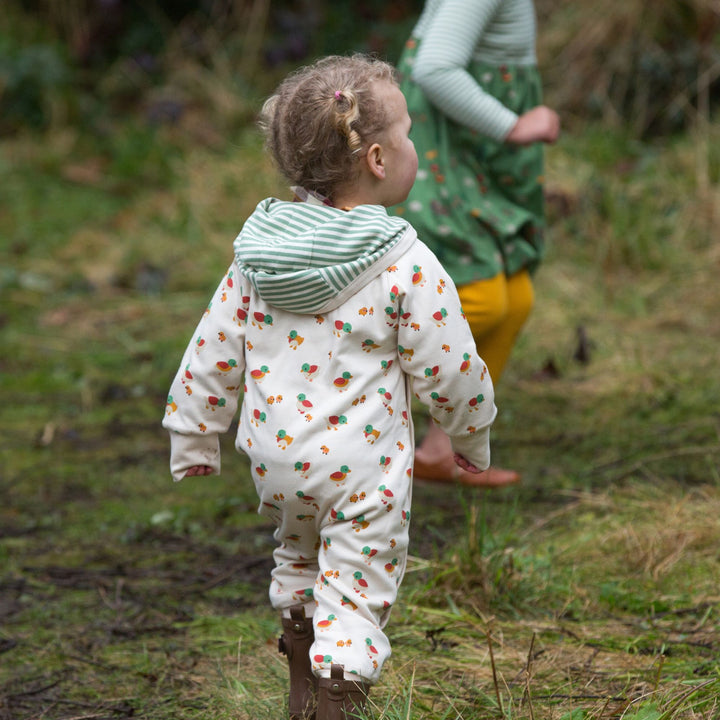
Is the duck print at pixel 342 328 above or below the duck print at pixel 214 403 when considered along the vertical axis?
above

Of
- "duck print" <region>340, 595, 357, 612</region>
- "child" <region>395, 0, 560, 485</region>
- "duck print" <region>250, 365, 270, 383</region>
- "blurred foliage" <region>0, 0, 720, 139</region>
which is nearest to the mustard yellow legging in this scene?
"child" <region>395, 0, 560, 485</region>

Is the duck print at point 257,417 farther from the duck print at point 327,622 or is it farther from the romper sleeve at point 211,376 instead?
the duck print at point 327,622

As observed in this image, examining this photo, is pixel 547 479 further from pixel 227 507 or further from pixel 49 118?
pixel 49 118

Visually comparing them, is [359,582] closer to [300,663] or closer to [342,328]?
[300,663]

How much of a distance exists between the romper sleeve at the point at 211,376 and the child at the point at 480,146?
4.01 ft

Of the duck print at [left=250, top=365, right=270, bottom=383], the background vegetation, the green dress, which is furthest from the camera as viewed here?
the green dress

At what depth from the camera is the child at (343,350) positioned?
6.58 ft

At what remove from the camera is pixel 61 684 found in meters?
2.51

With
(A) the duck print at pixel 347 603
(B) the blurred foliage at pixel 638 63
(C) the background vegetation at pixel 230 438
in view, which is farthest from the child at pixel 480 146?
(B) the blurred foliage at pixel 638 63

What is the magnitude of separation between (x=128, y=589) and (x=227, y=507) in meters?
0.64

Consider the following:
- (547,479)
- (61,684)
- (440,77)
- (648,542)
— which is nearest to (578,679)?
(648,542)

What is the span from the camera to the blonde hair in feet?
6.66

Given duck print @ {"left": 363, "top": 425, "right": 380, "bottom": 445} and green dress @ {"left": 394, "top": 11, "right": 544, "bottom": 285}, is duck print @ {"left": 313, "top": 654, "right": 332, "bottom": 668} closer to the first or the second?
duck print @ {"left": 363, "top": 425, "right": 380, "bottom": 445}

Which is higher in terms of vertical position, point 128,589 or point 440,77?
point 440,77
